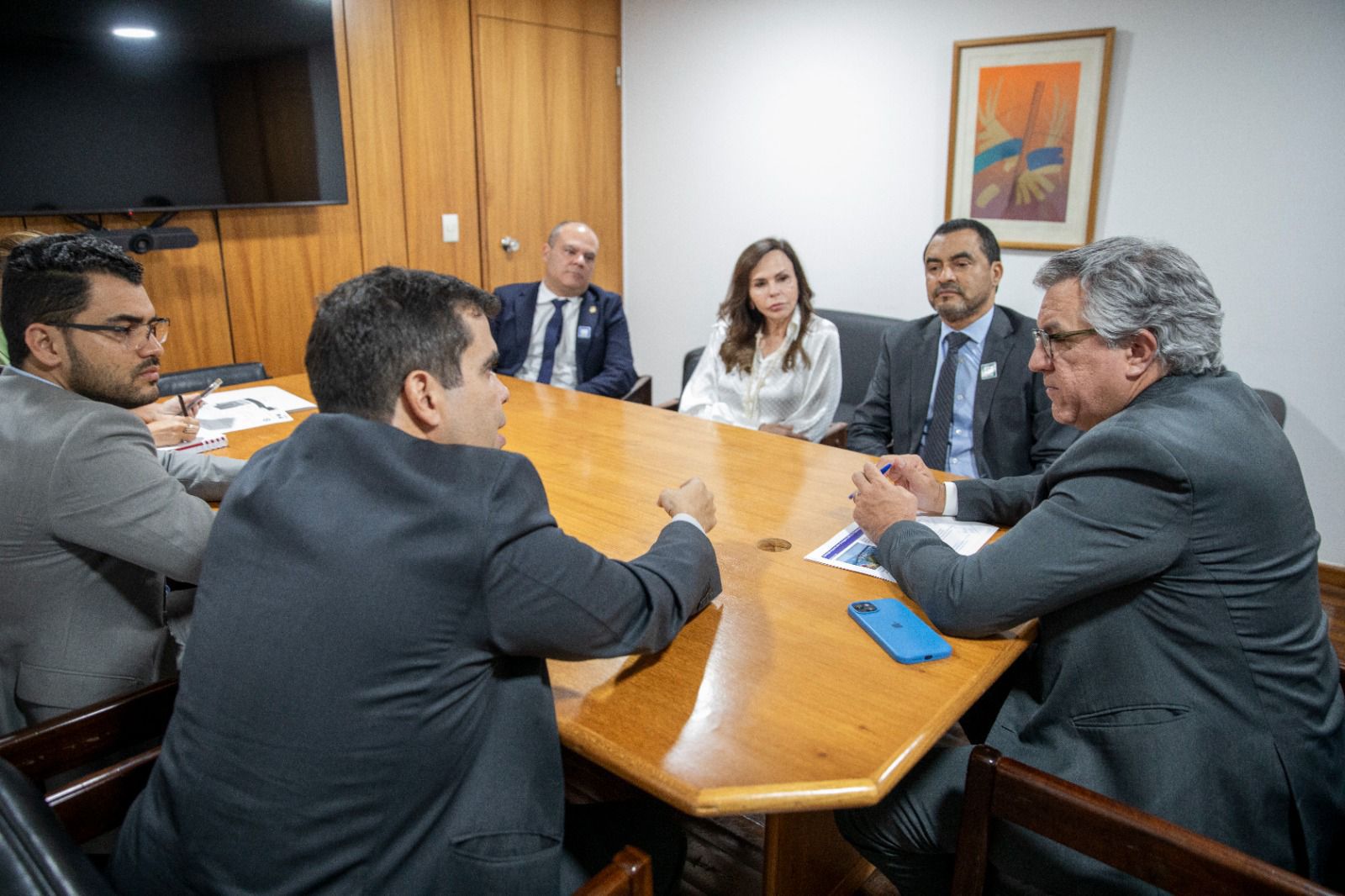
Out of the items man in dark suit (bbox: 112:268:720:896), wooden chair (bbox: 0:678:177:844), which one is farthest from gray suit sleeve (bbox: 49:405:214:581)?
man in dark suit (bbox: 112:268:720:896)

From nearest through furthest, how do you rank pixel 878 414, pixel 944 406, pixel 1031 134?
pixel 944 406 < pixel 878 414 < pixel 1031 134

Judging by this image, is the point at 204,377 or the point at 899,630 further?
the point at 204,377

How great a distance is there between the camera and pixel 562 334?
3855mm

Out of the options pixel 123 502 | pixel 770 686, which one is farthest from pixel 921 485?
pixel 123 502

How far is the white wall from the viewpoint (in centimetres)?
345

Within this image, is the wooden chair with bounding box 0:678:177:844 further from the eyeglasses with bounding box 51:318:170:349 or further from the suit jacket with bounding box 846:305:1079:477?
the suit jacket with bounding box 846:305:1079:477

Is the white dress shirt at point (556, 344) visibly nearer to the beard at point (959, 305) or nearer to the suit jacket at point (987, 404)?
the suit jacket at point (987, 404)

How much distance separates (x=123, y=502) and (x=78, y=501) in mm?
60

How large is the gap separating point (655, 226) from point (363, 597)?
15.2 ft

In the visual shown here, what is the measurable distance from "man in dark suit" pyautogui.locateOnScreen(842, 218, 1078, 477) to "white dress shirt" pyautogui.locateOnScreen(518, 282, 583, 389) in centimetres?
140

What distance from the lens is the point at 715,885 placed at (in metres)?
2.04

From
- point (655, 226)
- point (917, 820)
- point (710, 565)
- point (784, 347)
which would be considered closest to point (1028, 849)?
point (917, 820)

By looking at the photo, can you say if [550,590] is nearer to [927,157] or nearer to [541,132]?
[927,157]

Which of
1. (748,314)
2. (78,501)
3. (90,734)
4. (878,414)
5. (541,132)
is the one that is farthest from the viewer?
(541,132)
